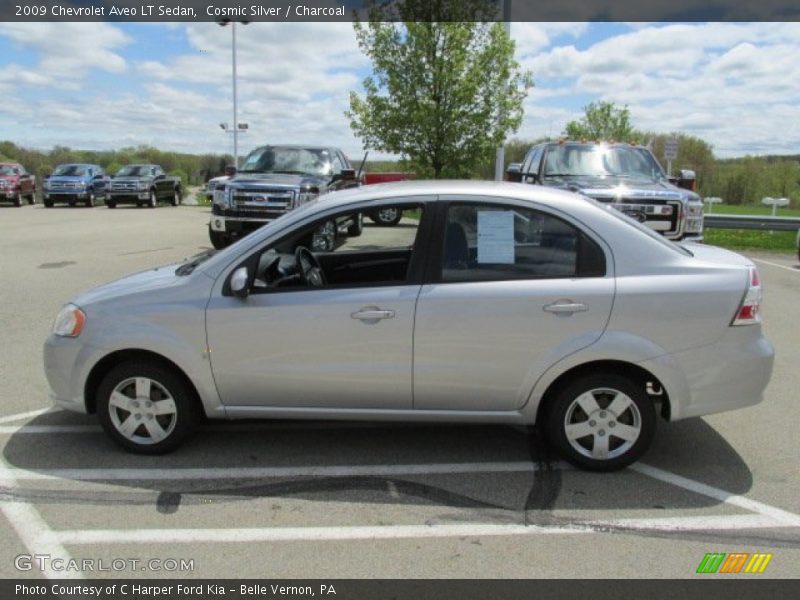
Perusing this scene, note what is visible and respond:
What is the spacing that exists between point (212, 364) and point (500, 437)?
198 cm

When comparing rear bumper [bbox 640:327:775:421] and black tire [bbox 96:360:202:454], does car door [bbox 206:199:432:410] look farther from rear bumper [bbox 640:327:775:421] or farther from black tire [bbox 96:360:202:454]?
rear bumper [bbox 640:327:775:421]

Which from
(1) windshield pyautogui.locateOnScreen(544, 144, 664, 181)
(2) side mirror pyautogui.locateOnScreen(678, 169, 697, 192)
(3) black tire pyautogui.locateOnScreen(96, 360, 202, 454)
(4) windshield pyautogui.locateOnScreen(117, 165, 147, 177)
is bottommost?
(3) black tire pyautogui.locateOnScreen(96, 360, 202, 454)

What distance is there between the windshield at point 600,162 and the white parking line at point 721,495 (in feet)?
22.5

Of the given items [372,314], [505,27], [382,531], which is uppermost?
[505,27]

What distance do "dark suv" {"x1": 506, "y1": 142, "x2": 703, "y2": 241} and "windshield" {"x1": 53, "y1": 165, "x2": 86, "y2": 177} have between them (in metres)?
23.0

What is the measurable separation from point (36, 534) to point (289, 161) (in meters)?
10.7

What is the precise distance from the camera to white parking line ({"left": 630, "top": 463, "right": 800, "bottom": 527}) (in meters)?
3.59

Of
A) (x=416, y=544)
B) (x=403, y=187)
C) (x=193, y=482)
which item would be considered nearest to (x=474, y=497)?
(x=416, y=544)

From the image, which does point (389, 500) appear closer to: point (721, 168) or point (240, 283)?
point (240, 283)

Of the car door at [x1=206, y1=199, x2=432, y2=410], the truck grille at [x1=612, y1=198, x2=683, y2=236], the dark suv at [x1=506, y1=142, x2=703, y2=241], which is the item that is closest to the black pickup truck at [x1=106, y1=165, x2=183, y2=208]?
the dark suv at [x1=506, y1=142, x2=703, y2=241]

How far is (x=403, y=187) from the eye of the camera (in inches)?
169

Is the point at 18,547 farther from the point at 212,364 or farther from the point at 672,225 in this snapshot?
the point at 672,225

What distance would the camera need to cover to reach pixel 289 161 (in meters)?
13.4

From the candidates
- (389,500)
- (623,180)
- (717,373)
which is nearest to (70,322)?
(389,500)
